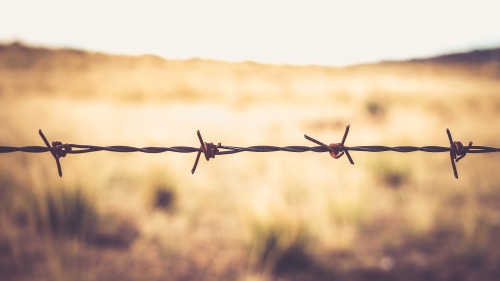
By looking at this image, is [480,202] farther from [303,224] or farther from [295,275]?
[295,275]

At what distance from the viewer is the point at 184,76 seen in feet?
94.2

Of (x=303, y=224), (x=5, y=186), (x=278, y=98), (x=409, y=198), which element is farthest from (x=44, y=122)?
(x=278, y=98)


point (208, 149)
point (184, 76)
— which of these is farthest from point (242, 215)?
point (184, 76)

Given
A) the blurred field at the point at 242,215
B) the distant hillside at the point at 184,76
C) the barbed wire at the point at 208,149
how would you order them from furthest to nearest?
the distant hillside at the point at 184,76 < the blurred field at the point at 242,215 < the barbed wire at the point at 208,149

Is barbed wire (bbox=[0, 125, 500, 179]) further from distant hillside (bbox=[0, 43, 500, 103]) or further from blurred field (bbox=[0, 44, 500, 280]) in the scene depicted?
distant hillside (bbox=[0, 43, 500, 103])

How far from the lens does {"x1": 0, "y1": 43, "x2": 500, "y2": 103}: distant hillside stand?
17094 mm

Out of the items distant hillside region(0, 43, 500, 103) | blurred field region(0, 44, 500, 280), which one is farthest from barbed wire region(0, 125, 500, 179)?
distant hillside region(0, 43, 500, 103)

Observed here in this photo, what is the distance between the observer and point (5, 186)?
3615 millimetres

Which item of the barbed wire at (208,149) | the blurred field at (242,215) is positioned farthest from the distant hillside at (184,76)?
the barbed wire at (208,149)

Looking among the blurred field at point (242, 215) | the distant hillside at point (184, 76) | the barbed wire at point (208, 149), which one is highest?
the distant hillside at point (184, 76)

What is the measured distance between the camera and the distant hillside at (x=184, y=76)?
56.1 feet

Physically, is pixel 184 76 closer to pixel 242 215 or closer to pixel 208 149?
pixel 242 215

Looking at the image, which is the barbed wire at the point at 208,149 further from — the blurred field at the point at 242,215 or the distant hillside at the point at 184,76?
the distant hillside at the point at 184,76

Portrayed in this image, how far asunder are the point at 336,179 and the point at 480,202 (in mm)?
1860
